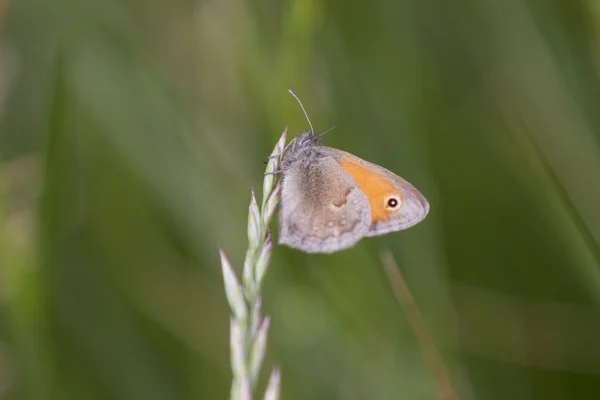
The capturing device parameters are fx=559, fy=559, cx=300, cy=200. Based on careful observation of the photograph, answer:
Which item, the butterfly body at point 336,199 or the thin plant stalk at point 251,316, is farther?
the butterfly body at point 336,199

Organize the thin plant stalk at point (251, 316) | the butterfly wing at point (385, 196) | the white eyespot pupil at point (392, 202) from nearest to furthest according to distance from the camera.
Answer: the thin plant stalk at point (251, 316) → the butterfly wing at point (385, 196) → the white eyespot pupil at point (392, 202)

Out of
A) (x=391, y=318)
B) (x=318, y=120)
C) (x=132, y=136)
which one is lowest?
(x=391, y=318)

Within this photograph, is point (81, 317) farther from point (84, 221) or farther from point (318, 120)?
point (318, 120)

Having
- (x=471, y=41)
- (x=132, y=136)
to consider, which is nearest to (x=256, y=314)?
(x=132, y=136)

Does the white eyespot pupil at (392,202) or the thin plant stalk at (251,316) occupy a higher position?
the thin plant stalk at (251,316)

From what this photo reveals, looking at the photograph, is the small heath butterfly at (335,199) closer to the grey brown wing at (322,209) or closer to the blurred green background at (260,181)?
the grey brown wing at (322,209)

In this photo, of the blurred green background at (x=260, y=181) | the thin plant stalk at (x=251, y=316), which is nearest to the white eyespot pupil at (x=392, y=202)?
the blurred green background at (x=260, y=181)

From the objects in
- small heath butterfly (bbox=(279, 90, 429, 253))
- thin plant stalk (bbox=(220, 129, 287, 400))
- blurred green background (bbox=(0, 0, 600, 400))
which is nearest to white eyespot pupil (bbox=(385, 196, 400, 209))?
small heath butterfly (bbox=(279, 90, 429, 253))

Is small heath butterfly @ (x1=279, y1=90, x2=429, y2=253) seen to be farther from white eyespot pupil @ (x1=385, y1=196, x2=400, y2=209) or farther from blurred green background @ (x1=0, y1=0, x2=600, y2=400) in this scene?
blurred green background @ (x1=0, y1=0, x2=600, y2=400)
